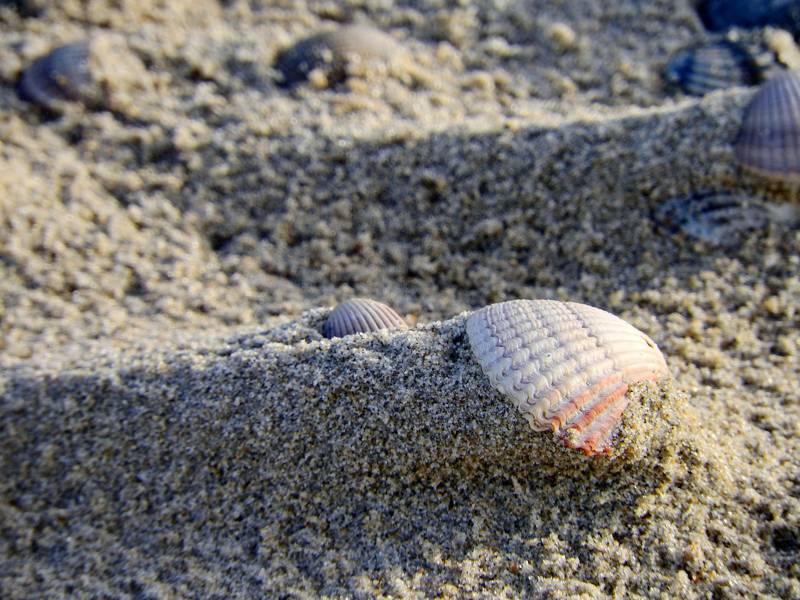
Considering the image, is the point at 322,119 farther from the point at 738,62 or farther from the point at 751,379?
the point at 738,62

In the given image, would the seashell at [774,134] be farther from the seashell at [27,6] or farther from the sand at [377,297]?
the seashell at [27,6]

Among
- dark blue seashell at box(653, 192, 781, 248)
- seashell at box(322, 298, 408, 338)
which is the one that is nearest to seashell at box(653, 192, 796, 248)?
dark blue seashell at box(653, 192, 781, 248)

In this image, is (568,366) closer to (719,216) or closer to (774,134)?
(719,216)

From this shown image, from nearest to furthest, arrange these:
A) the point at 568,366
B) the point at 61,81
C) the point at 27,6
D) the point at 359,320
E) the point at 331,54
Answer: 1. the point at 568,366
2. the point at 359,320
3. the point at 61,81
4. the point at 331,54
5. the point at 27,6

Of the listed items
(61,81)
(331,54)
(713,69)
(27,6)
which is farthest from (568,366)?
(27,6)

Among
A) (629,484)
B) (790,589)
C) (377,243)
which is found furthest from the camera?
(377,243)

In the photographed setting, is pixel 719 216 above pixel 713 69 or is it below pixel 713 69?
below

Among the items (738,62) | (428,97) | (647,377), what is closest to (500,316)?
(647,377)

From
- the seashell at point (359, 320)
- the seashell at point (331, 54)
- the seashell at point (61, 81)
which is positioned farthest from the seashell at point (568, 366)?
the seashell at point (61, 81)
